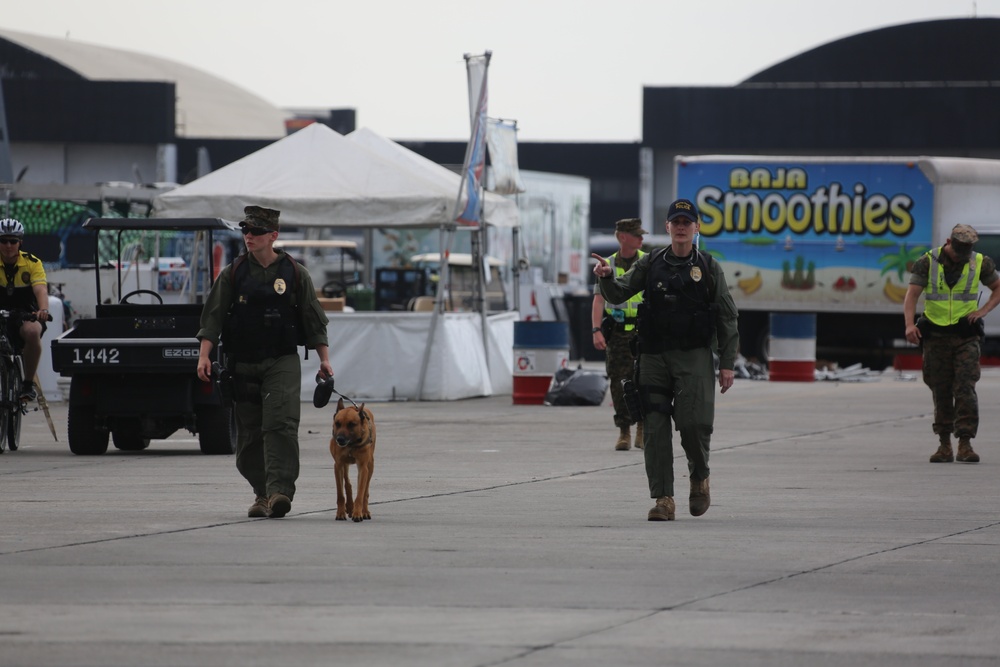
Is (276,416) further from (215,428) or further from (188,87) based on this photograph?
(188,87)

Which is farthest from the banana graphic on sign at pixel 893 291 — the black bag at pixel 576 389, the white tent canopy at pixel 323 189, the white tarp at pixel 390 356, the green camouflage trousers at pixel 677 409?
the green camouflage trousers at pixel 677 409

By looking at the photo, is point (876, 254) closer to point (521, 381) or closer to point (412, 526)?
point (521, 381)

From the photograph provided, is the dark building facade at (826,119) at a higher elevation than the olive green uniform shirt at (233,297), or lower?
higher

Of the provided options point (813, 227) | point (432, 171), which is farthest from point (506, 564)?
point (813, 227)

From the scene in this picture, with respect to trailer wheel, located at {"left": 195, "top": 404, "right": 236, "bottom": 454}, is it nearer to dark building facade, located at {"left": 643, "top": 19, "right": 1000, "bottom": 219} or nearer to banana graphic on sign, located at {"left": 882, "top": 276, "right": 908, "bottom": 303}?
banana graphic on sign, located at {"left": 882, "top": 276, "right": 908, "bottom": 303}

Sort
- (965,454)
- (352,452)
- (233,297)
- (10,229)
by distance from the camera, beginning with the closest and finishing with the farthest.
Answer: (352,452) → (233,297) → (965,454) → (10,229)

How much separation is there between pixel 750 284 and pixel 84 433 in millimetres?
16323

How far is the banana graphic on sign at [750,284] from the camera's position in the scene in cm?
2956

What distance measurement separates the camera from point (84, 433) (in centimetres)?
1535

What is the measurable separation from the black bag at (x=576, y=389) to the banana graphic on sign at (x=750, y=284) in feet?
26.8

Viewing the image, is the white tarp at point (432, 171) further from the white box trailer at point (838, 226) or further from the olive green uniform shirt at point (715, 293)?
the olive green uniform shirt at point (715, 293)

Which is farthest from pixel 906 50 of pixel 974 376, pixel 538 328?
pixel 974 376

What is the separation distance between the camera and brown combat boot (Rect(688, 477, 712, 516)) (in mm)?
10578

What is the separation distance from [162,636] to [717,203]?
77.9 ft
